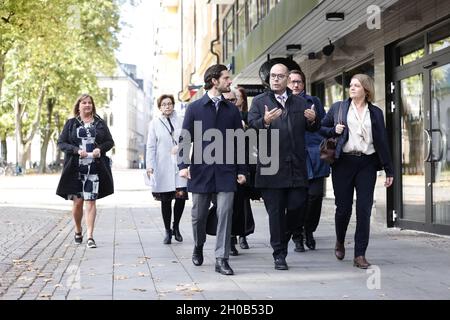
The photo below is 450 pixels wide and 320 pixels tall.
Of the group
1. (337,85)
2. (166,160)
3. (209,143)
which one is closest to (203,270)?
(209,143)

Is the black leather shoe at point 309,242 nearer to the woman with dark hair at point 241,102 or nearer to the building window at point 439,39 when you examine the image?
the woman with dark hair at point 241,102

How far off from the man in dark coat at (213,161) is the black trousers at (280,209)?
36 centimetres

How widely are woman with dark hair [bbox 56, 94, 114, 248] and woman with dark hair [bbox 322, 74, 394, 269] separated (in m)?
3.44

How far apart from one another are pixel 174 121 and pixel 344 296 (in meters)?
5.13

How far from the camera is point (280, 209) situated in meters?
7.76

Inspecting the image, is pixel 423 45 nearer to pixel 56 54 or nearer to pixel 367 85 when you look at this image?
pixel 367 85

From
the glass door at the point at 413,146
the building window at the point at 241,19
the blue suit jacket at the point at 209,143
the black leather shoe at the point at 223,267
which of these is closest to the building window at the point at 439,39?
the glass door at the point at 413,146

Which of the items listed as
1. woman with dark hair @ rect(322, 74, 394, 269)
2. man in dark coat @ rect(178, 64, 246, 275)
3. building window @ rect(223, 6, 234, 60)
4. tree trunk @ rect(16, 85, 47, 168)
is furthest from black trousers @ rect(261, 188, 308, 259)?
tree trunk @ rect(16, 85, 47, 168)

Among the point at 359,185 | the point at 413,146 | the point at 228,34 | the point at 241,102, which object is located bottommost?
the point at 359,185

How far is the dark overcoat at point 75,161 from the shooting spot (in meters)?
10.2

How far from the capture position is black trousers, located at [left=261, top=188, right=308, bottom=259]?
7.71 meters

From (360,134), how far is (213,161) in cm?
148

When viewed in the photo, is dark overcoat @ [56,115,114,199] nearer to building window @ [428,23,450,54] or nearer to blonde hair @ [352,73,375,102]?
blonde hair @ [352,73,375,102]
